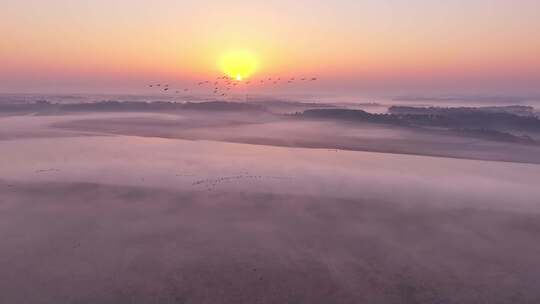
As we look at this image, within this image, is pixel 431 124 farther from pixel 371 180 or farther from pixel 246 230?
pixel 246 230

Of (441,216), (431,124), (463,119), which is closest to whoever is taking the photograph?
(441,216)

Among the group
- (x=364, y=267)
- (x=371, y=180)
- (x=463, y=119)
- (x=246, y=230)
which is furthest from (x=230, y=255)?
(x=463, y=119)

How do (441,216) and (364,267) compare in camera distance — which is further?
(441,216)

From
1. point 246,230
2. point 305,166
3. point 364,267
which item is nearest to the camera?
point 364,267

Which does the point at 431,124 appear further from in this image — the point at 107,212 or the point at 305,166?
the point at 107,212

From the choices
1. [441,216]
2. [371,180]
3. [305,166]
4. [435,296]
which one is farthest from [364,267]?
[305,166]

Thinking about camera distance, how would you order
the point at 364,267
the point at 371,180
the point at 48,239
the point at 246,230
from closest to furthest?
the point at 364,267, the point at 48,239, the point at 246,230, the point at 371,180
